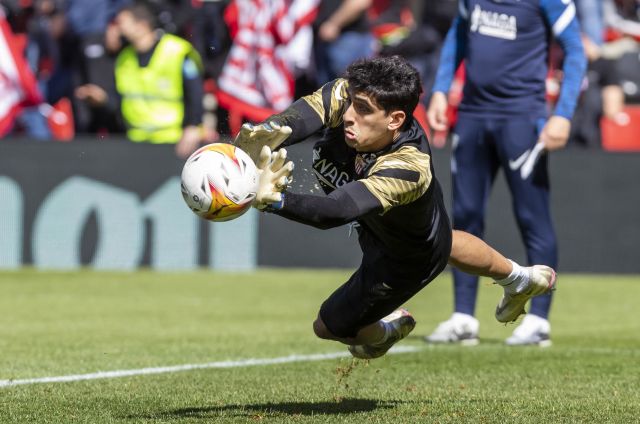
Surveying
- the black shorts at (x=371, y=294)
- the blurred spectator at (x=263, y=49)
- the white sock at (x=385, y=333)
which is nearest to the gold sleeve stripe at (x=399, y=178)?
the black shorts at (x=371, y=294)

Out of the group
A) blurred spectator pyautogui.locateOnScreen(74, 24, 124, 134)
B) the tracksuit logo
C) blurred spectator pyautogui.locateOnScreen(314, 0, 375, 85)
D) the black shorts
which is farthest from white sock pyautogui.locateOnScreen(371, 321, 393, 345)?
blurred spectator pyautogui.locateOnScreen(74, 24, 124, 134)

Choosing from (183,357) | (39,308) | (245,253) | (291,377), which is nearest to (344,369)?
(291,377)

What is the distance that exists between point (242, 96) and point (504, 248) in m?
3.66

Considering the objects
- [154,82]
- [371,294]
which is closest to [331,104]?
[371,294]

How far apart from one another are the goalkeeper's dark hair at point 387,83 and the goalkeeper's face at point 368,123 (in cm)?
3

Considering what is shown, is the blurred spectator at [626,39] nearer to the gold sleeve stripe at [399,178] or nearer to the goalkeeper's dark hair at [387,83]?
the goalkeeper's dark hair at [387,83]

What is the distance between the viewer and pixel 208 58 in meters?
15.5

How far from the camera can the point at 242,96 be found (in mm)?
15250

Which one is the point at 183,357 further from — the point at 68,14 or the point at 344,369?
the point at 68,14

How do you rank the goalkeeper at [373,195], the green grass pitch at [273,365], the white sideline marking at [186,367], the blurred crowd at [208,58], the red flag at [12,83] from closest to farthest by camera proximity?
1. the goalkeeper at [373,195]
2. the green grass pitch at [273,365]
3. the white sideline marking at [186,367]
4. the blurred crowd at [208,58]
5. the red flag at [12,83]

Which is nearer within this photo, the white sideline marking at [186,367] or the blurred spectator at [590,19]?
the white sideline marking at [186,367]

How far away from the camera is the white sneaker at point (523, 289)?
22.8 feet

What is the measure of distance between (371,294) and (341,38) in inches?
365

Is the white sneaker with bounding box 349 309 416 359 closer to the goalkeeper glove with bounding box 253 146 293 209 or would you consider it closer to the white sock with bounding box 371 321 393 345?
the white sock with bounding box 371 321 393 345
